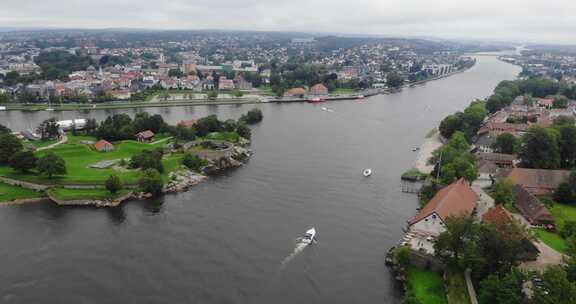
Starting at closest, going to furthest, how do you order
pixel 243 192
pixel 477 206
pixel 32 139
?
1. pixel 477 206
2. pixel 243 192
3. pixel 32 139

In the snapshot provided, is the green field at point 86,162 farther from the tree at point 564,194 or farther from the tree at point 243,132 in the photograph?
the tree at point 564,194

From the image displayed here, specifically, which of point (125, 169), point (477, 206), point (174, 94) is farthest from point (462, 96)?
point (125, 169)

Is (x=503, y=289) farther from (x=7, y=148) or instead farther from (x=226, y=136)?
(x=7, y=148)

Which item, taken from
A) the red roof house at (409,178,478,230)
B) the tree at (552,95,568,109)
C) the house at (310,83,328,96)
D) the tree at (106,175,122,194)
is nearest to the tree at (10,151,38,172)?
the tree at (106,175,122,194)

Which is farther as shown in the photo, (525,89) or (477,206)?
(525,89)

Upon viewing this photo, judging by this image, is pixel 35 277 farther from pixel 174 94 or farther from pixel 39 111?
pixel 174 94

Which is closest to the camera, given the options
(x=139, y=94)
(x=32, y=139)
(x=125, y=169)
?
(x=125, y=169)
